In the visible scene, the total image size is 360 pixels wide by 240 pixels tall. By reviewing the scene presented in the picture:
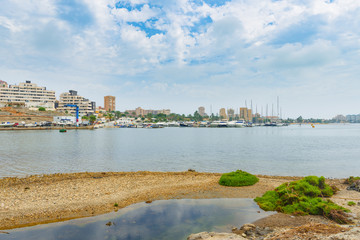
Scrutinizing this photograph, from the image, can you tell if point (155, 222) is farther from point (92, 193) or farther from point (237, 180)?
point (237, 180)

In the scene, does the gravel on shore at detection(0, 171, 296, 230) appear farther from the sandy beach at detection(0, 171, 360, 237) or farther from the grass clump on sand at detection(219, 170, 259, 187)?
the grass clump on sand at detection(219, 170, 259, 187)

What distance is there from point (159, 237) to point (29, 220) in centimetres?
721

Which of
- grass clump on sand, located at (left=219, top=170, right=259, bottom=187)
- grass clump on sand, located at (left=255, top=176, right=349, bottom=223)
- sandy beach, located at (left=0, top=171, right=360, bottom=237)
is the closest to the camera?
grass clump on sand, located at (left=255, top=176, right=349, bottom=223)

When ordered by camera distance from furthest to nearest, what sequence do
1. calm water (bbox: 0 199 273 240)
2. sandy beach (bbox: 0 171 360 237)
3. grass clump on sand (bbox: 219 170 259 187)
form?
grass clump on sand (bbox: 219 170 259 187)
sandy beach (bbox: 0 171 360 237)
calm water (bbox: 0 199 273 240)

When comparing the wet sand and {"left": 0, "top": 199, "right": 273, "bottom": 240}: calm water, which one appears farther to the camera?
the wet sand

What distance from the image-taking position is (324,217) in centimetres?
1181

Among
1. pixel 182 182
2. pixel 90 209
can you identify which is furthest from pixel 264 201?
pixel 90 209

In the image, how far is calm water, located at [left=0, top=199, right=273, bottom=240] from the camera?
33.7 ft

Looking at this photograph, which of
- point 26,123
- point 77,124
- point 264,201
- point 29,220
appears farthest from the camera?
point 77,124

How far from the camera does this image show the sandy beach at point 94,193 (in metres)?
12.5

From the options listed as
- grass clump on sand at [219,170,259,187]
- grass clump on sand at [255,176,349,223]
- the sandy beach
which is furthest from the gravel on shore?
grass clump on sand at [255,176,349,223]

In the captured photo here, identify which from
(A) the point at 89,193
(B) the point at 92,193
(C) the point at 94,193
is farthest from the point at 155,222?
(A) the point at 89,193

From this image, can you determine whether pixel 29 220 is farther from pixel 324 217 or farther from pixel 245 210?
pixel 324 217

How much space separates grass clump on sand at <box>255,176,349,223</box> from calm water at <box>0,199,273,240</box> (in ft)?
3.84
